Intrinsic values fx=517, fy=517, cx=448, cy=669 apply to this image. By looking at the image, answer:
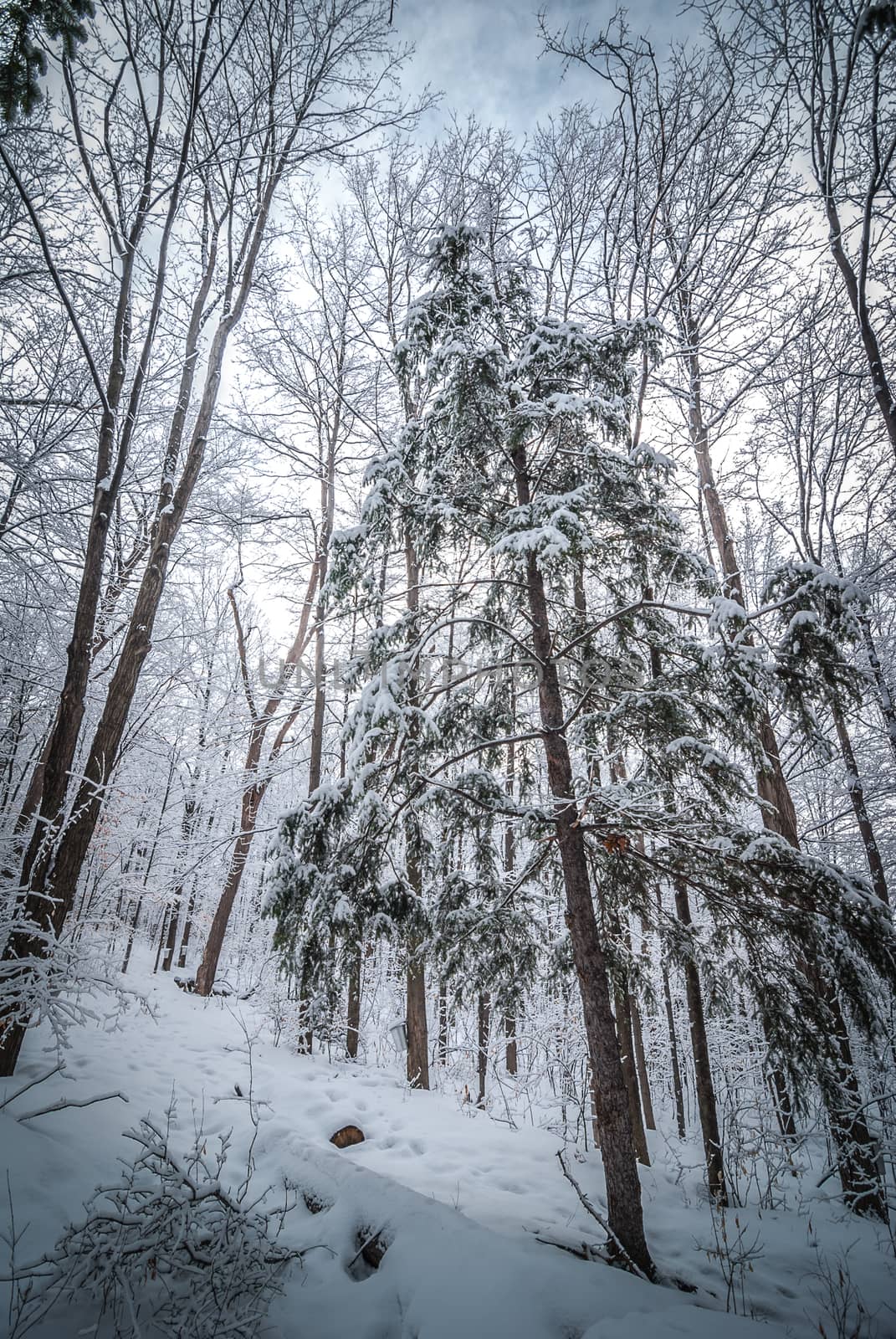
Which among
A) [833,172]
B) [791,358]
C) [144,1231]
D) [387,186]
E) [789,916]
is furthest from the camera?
[387,186]

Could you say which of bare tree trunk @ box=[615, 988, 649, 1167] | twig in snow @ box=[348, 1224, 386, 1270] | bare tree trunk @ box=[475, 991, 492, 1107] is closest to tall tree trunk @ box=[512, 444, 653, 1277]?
twig in snow @ box=[348, 1224, 386, 1270]

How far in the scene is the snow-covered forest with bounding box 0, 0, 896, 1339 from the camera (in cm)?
321

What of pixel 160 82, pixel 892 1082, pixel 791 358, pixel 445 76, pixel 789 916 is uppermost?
pixel 445 76

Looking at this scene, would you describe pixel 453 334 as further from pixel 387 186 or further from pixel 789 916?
pixel 387 186

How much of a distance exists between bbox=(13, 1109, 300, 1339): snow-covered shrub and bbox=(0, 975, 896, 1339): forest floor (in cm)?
10

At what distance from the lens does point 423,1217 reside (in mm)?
3225

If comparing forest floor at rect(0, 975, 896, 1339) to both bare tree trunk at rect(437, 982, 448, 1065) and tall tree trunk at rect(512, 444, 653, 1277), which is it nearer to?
tall tree trunk at rect(512, 444, 653, 1277)

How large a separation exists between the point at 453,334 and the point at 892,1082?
9674 millimetres

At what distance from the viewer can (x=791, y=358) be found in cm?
786

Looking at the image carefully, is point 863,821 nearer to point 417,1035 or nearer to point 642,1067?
point 642,1067

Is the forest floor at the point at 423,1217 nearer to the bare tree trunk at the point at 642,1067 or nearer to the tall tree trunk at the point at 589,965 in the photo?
the tall tree trunk at the point at 589,965

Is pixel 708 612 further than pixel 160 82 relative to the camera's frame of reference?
No

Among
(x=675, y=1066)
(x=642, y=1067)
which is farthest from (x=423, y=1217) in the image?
(x=675, y=1066)

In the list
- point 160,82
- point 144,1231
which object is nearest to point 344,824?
point 144,1231
